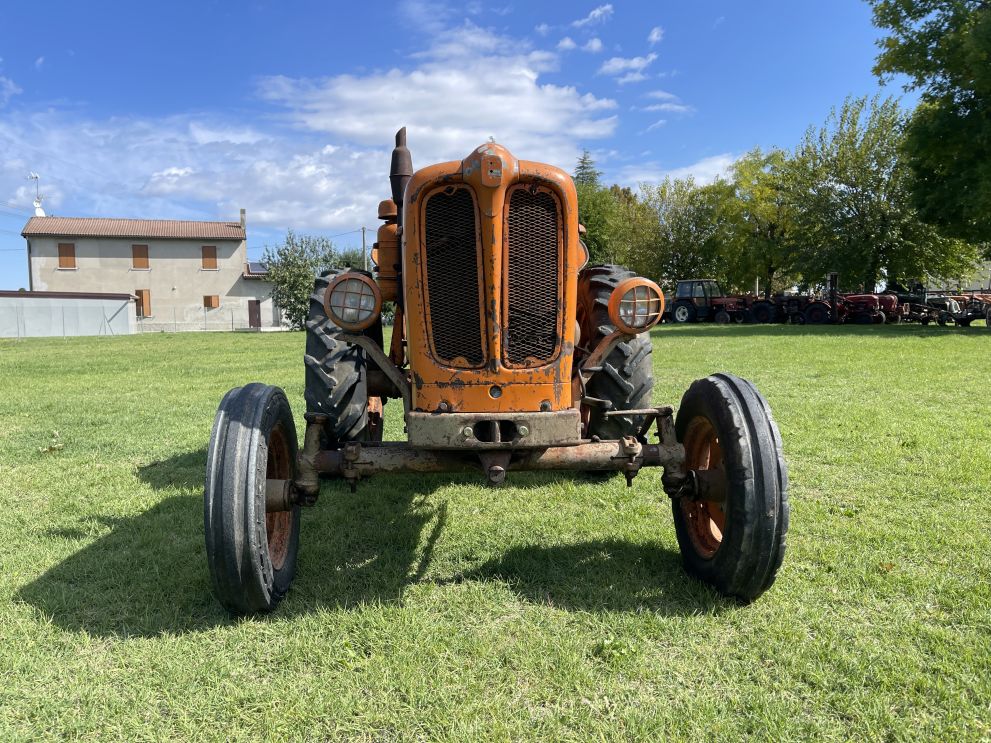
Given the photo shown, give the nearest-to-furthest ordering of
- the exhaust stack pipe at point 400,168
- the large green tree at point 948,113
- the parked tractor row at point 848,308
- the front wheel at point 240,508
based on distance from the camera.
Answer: the front wheel at point 240,508, the exhaust stack pipe at point 400,168, the large green tree at point 948,113, the parked tractor row at point 848,308

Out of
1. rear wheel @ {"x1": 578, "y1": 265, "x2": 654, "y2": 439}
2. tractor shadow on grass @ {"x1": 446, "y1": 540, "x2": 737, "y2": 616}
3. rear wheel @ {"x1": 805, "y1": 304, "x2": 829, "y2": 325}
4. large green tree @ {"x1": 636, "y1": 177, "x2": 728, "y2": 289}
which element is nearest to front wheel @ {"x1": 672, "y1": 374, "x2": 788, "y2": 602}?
tractor shadow on grass @ {"x1": 446, "y1": 540, "x2": 737, "y2": 616}

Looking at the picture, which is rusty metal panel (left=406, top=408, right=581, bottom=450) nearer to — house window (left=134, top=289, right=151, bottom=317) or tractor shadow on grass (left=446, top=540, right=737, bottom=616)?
tractor shadow on grass (left=446, top=540, right=737, bottom=616)

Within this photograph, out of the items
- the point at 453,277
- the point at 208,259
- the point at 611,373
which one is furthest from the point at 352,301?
the point at 208,259

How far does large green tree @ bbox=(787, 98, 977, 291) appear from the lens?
28.0m

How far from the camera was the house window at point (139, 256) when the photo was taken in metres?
42.7

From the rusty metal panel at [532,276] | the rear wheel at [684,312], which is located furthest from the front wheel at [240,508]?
the rear wheel at [684,312]

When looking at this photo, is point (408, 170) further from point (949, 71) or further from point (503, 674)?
point (949, 71)

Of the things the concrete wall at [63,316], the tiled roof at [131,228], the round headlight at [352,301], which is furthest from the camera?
the tiled roof at [131,228]

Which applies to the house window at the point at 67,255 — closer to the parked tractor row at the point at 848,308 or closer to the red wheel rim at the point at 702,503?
the parked tractor row at the point at 848,308

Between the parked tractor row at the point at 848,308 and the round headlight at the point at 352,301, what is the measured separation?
26.7 m

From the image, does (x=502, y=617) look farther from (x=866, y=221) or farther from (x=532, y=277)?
(x=866, y=221)

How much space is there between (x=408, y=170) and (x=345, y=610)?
102 inches

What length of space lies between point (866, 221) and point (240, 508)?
3160cm

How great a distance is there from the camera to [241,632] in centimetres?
275
